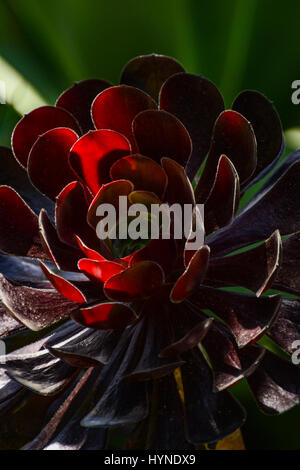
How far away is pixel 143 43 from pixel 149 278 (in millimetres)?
390

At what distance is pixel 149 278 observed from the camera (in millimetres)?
513

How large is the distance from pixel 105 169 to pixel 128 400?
22cm

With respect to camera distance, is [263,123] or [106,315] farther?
[263,123]

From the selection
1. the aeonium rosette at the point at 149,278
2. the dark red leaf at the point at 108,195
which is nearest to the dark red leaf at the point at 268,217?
the aeonium rosette at the point at 149,278

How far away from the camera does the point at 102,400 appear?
501 mm

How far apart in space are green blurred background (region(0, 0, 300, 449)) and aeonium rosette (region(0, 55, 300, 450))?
141 mm

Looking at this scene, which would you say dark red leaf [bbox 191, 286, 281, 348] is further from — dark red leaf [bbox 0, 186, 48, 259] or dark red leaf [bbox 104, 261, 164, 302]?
dark red leaf [bbox 0, 186, 48, 259]

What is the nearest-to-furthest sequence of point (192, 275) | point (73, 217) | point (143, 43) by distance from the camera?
point (192, 275) < point (73, 217) < point (143, 43)

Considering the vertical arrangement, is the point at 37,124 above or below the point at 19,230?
above

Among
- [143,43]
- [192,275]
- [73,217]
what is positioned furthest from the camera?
[143,43]

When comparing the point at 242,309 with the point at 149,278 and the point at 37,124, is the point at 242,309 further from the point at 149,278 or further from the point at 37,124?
the point at 37,124

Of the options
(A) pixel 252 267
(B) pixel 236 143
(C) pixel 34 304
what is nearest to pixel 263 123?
(B) pixel 236 143

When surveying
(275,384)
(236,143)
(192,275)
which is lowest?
(275,384)
